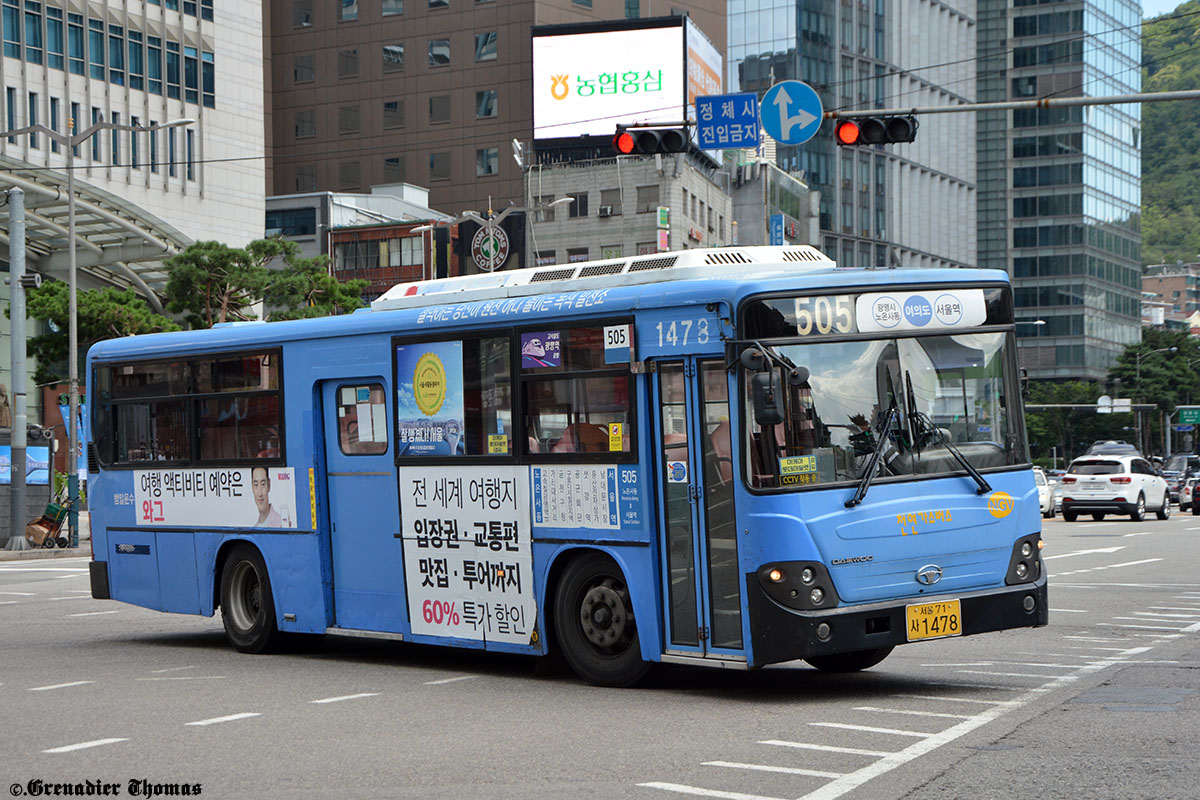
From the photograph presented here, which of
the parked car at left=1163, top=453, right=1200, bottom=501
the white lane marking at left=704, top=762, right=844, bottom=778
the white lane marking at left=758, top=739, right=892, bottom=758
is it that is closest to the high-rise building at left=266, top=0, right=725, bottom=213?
the parked car at left=1163, top=453, right=1200, bottom=501

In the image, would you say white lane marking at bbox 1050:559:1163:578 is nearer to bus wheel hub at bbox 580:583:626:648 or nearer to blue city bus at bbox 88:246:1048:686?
blue city bus at bbox 88:246:1048:686

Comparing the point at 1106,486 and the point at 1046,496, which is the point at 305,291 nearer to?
the point at 1046,496

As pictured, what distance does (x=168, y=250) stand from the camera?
52.2m

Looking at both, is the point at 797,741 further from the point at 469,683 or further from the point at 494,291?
the point at 494,291

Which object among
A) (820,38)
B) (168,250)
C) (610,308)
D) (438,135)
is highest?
(820,38)

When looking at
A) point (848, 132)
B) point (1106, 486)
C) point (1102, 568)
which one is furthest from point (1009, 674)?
point (1106, 486)

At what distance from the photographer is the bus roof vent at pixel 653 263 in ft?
38.0

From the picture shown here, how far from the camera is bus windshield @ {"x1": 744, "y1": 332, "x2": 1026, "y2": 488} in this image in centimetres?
1030

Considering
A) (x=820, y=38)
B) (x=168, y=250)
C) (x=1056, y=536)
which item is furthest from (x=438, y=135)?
(x=1056, y=536)

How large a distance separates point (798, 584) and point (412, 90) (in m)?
96.1

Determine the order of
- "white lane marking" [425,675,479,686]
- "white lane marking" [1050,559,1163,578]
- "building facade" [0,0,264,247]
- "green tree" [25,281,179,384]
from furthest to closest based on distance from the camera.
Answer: "building facade" [0,0,264,247], "green tree" [25,281,179,384], "white lane marking" [1050,559,1163,578], "white lane marking" [425,675,479,686]

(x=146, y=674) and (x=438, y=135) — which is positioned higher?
(x=438, y=135)

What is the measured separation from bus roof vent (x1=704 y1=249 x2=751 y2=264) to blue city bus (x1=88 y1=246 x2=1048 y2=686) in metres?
0.10

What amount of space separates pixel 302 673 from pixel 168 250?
41401mm
